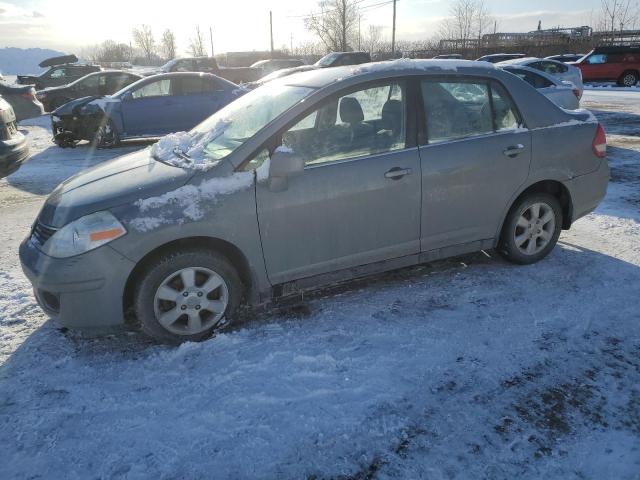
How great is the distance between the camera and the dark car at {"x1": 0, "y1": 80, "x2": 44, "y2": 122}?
889 cm

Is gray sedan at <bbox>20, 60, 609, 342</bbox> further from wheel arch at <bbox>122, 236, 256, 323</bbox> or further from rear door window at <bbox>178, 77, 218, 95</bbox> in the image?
rear door window at <bbox>178, 77, 218, 95</bbox>

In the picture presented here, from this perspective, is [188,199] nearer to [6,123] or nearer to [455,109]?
[455,109]

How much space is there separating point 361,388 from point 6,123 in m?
5.73

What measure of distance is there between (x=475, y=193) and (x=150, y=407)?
9.09ft

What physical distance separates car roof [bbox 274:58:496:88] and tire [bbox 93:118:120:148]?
310 inches

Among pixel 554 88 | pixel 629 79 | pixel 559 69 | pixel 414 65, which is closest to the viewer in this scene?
pixel 414 65

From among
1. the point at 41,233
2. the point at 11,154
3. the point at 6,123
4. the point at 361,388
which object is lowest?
the point at 361,388

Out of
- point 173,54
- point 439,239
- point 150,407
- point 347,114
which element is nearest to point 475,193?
point 439,239

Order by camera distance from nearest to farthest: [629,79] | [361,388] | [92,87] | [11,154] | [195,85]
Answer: [361,388]
[11,154]
[195,85]
[92,87]
[629,79]

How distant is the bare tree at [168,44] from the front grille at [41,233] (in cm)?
8344

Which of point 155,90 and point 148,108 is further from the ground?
point 155,90

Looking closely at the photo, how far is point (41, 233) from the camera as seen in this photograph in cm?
321

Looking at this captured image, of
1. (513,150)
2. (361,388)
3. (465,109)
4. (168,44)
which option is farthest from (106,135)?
(168,44)

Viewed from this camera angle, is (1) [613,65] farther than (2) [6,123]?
Yes
